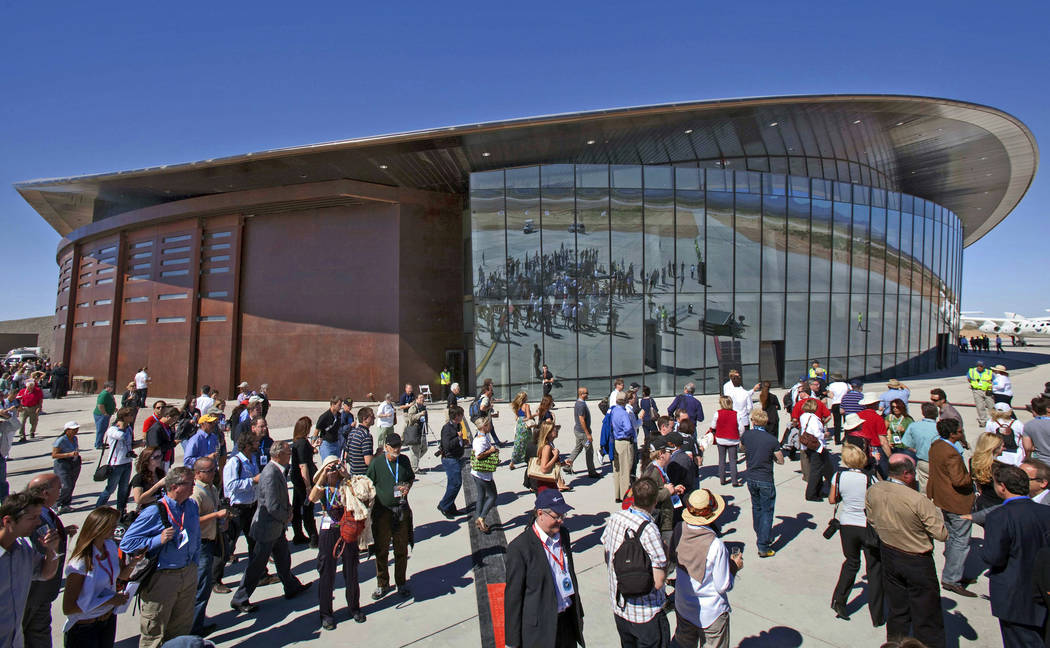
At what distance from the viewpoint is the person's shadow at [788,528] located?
6.34 m

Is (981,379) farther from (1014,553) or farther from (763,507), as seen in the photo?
(1014,553)

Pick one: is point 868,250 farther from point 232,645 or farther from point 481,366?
point 232,645

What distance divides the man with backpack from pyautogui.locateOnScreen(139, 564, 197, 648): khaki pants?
3197 mm

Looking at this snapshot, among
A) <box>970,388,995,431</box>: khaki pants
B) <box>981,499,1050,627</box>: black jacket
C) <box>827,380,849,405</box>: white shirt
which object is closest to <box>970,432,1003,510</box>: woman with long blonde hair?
<box>981,499,1050,627</box>: black jacket

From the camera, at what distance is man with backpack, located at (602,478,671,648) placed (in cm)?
323

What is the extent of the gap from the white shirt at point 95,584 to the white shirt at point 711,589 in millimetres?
3823

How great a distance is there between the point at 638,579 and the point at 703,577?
1.82 feet

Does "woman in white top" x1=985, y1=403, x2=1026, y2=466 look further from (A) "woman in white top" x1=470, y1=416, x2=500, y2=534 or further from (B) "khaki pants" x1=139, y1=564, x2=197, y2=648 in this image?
(B) "khaki pants" x1=139, y1=564, x2=197, y2=648

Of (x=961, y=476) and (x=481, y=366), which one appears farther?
(x=481, y=366)

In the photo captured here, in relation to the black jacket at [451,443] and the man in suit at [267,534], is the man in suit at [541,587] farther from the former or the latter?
the black jacket at [451,443]

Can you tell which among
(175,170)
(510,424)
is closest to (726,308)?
(510,424)

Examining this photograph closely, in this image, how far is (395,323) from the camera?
851 inches

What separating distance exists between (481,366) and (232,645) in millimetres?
15459

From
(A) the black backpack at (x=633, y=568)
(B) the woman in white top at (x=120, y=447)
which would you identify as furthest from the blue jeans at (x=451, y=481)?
(A) the black backpack at (x=633, y=568)
